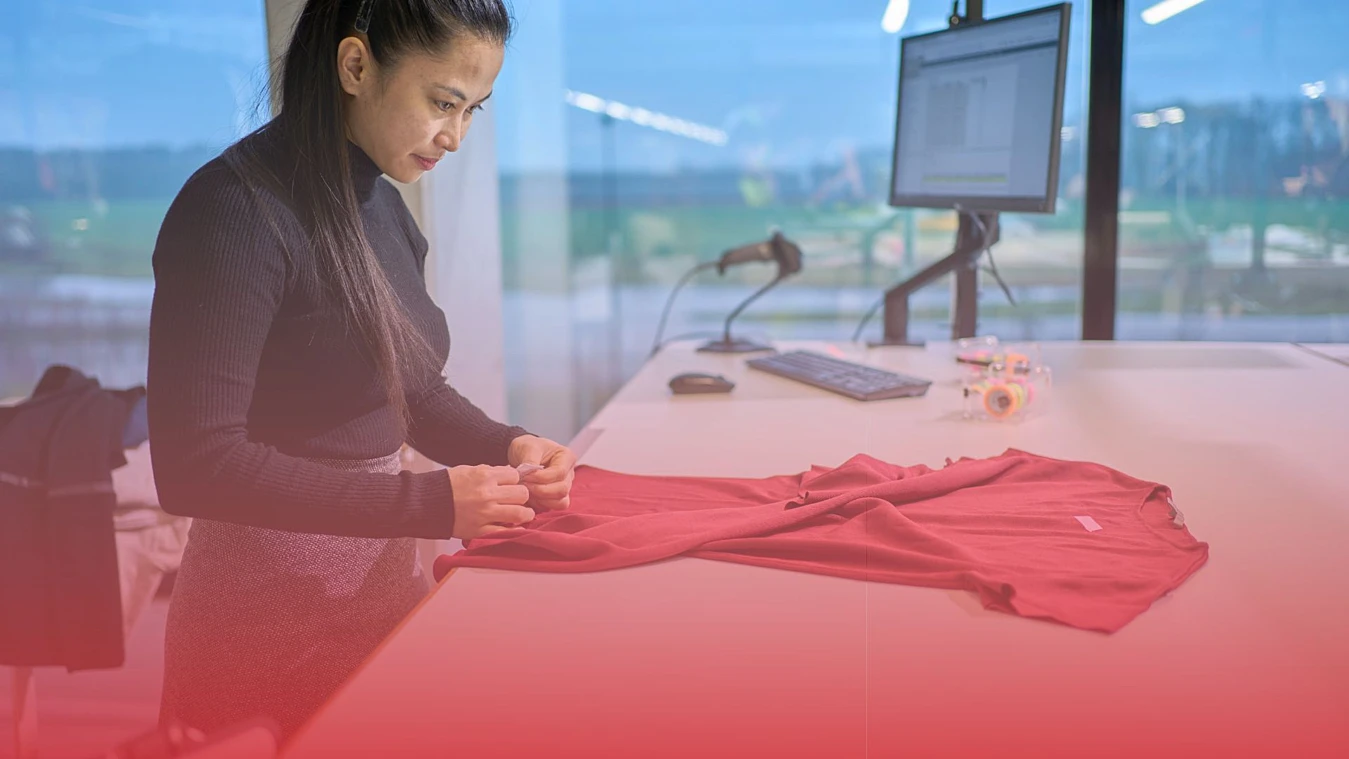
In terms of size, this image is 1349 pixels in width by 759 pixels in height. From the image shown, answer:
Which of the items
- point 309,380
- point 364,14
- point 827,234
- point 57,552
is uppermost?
point 364,14

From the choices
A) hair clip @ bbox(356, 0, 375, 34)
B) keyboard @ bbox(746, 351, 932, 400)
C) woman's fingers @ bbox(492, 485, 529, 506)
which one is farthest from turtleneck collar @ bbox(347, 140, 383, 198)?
keyboard @ bbox(746, 351, 932, 400)

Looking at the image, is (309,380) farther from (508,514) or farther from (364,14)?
(364,14)

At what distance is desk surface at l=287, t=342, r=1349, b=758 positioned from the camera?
66 centimetres

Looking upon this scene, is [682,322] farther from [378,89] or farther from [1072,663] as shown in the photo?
[1072,663]

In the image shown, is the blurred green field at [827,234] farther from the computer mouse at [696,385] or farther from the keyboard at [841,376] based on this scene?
the computer mouse at [696,385]

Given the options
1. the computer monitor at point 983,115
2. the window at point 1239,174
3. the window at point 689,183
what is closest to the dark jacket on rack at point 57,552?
the computer monitor at point 983,115

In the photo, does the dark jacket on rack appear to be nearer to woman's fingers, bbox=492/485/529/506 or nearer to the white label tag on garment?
woman's fingers, bbox=492/485/529/506

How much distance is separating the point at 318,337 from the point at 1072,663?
745 mm

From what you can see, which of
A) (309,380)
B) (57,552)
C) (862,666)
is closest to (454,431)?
(309,380)

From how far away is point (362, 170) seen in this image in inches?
46.1

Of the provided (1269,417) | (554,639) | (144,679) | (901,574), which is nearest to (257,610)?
(554,639)

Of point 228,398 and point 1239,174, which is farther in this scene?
point 1239,174

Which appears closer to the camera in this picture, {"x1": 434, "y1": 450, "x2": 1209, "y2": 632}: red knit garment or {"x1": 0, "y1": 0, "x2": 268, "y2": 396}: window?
{"x1": 434, "y1": 450, "x2": 1209, "y2": 632}: red knit garment

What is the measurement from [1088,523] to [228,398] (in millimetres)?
798
